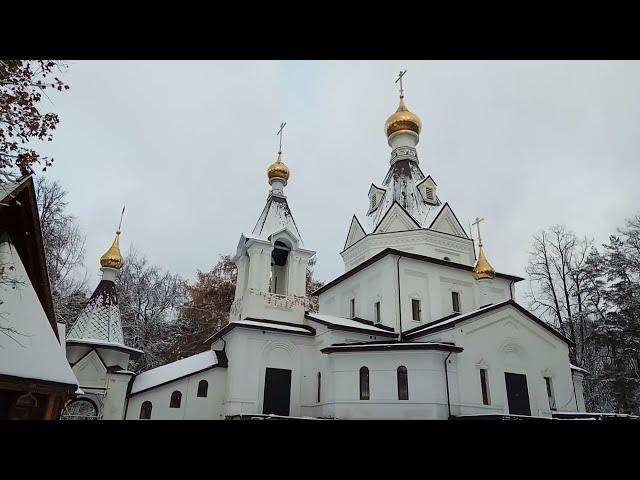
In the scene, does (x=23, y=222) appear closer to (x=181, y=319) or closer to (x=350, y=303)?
(x=350, y=303)

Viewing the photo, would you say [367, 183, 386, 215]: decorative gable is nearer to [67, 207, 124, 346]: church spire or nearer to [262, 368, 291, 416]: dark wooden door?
[262, 368, 291, 416]: dark wooden door

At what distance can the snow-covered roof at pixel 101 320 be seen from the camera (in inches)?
746

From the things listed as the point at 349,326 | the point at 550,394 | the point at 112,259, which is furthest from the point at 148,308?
the point at 550,394

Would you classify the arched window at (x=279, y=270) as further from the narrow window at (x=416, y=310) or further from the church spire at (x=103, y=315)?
the church spire at (x=103, y=315)

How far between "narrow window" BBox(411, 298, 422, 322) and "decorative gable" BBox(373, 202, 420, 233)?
4.69 meters

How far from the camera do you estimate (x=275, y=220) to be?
23.1 meters

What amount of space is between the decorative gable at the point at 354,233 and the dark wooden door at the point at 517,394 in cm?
1135

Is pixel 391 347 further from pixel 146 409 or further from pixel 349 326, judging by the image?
pixel 146 409

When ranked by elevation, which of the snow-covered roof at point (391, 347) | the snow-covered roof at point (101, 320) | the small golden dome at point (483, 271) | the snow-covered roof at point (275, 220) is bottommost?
the snow-covered roof at point (391, 347)

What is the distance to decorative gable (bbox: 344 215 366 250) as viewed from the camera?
2744 centimetres

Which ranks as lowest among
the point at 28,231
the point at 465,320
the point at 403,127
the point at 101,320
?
the point at 28,231

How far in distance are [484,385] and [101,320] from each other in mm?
16230

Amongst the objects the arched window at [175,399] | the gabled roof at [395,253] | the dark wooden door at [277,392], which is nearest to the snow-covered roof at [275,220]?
the gabled roof at [395,253]
